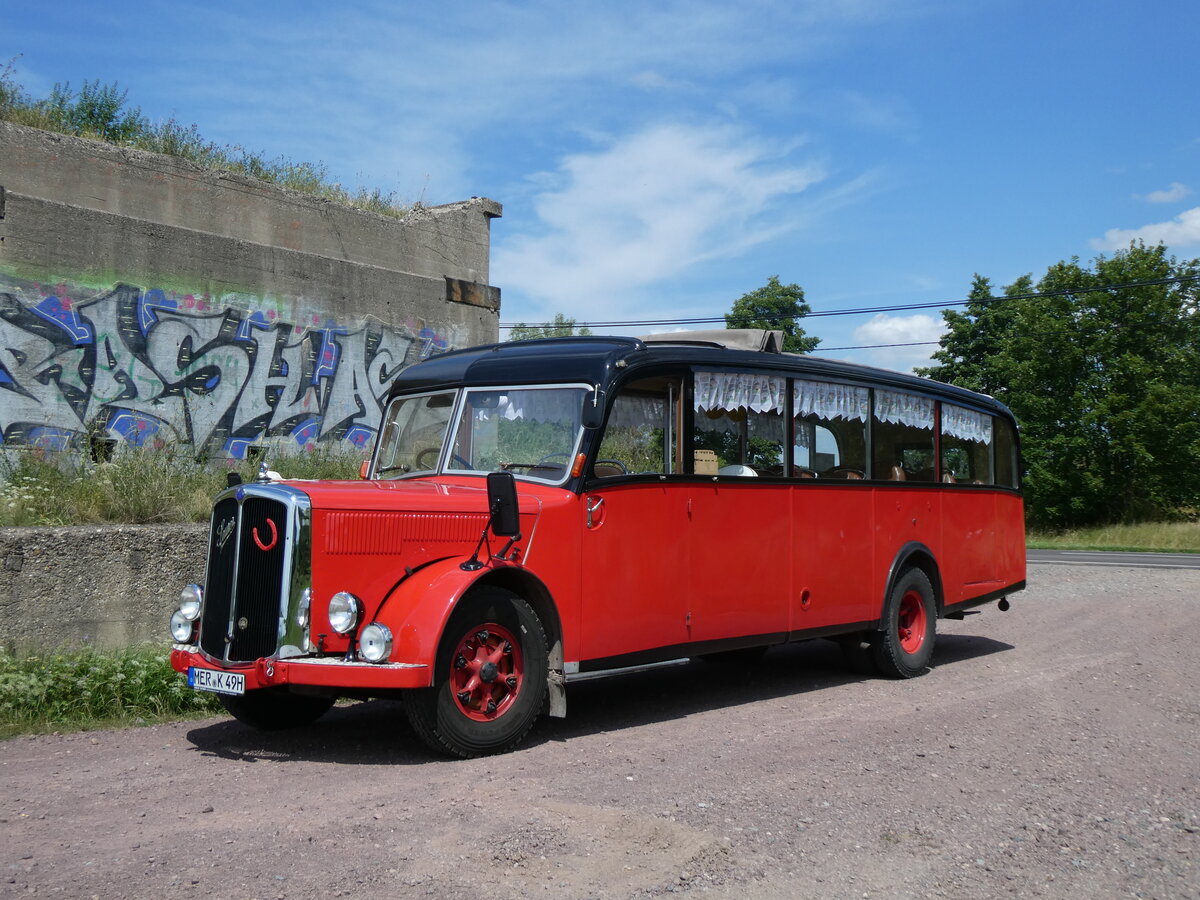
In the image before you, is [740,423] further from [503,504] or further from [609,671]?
[503,504]

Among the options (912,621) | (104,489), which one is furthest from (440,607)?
(912,621)

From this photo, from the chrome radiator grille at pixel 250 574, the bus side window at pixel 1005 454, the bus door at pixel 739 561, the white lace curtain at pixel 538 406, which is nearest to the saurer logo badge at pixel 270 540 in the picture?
the chrome radiator grille at pixel 250 574

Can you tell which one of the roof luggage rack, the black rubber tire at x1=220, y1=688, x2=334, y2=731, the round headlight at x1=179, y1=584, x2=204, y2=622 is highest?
the roof luggage rack

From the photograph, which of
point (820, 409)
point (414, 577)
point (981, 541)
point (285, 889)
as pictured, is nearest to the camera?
point (285, 889)

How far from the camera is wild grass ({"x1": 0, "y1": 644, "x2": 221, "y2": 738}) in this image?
7.46 m

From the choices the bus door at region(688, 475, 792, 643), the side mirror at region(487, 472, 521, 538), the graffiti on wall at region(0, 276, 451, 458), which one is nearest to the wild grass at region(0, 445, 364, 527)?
the graffiti on wall at region(0, 276, 451, 458)

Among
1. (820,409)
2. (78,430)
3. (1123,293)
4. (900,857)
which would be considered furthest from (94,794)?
(1123,293)

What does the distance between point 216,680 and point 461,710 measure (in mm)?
1374

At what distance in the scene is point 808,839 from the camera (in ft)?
16.2

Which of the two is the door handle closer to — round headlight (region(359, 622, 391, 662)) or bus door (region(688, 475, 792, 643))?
bus door (region(688, 475, 792, 643))

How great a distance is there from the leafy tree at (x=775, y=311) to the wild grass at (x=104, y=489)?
41868mm

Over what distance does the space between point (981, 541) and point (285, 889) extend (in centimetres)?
903

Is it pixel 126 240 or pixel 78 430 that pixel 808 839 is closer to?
pixel 78 430

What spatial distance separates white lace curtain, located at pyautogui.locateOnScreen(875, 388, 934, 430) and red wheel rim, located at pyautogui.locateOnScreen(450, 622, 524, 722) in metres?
4.71
